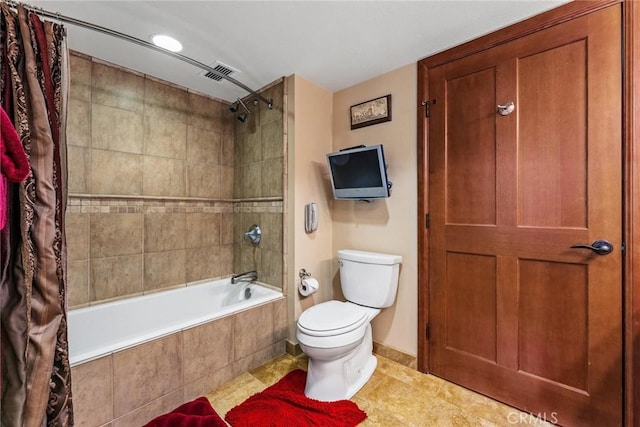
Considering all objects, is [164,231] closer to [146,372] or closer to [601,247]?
[146,372]

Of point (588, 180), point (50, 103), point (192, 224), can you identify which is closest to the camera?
point (50, 103)

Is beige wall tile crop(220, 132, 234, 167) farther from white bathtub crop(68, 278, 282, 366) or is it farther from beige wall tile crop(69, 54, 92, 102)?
white bathtub crop(68, 278, 282, 366)

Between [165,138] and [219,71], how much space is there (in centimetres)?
73

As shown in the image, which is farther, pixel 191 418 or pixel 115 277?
pixel 115 277

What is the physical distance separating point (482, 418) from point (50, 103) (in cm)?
245

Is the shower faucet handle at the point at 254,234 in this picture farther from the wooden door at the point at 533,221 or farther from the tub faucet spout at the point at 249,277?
the wooden door at the point at 533,221

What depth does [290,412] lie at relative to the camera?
1521mm

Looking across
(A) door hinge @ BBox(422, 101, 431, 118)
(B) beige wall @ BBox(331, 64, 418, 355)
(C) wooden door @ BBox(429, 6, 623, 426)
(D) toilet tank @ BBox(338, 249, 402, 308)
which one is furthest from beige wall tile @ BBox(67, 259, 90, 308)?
(A) door hinge @ BBox(422, 101, 431, 118)

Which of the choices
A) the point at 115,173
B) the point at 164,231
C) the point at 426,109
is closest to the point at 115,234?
the point at 164,231

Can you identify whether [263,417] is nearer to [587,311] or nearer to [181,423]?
[181,423]

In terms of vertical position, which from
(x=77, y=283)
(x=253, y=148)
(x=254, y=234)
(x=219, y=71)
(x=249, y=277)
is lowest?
(x=249, y=277)

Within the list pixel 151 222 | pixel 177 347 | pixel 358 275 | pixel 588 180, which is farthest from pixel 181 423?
pixel 588 180

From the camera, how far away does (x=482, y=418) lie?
1.47 metres

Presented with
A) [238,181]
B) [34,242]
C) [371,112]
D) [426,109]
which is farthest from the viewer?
[238,181]
